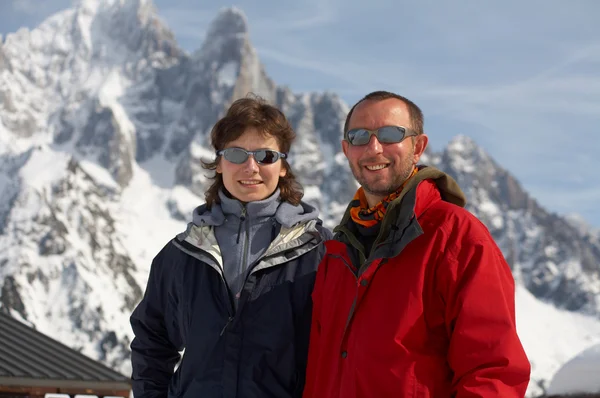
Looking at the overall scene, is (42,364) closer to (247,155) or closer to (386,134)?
(247,155)

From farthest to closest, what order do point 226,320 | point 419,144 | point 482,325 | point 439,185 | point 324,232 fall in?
point 324,232
point 226,320
point 419,144
point 439,185
point 482,325

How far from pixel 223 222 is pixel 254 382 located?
1.13m

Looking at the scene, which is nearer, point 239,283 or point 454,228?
point 454,228

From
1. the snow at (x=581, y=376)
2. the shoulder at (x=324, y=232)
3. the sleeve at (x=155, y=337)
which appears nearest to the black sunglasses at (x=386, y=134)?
the shoulder at (x=324, y=232)

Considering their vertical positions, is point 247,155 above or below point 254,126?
below

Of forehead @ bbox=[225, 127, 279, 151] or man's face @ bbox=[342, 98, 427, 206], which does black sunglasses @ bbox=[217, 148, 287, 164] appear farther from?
man's face @ bbox=[342, 98, 427, 206]

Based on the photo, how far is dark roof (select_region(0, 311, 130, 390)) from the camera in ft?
29.9

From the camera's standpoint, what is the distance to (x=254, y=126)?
5.57 metres

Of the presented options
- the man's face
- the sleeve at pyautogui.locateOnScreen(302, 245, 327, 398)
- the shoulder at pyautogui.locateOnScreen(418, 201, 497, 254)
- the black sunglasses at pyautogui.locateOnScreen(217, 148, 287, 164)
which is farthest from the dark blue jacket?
the shoulder at pyautogui.locateOnScreen(418, 201, 497, 254)

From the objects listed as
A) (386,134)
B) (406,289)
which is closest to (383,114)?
(386,134)

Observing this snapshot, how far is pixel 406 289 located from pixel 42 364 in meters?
6.73

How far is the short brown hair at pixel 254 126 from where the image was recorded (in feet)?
18.3

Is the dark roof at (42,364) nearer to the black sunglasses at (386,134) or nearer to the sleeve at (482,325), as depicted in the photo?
the black sunglasses at (386,134)

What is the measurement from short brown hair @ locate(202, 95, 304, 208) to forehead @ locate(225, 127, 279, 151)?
0.05 feet
